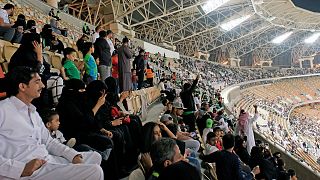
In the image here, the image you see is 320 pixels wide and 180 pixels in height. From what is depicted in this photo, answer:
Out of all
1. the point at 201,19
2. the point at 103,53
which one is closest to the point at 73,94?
the point at 103,53

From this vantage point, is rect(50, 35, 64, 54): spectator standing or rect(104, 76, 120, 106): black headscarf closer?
rect(104, 76, 120, 106): black headscarf

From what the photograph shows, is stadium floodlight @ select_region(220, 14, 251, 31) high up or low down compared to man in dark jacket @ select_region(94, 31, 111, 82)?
up

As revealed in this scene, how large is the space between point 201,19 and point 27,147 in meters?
34.4

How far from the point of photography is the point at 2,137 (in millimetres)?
2510

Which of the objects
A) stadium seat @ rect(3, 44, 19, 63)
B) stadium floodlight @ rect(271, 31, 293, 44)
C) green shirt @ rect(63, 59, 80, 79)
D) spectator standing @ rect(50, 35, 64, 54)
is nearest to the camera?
green shirt @ rect(63, 59, 80, 79)

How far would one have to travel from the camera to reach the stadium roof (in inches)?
1017

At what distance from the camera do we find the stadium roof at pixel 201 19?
A: 25.8 metres

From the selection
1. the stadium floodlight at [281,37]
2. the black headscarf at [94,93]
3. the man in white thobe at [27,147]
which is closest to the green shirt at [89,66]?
the black headscarf at [94,93]

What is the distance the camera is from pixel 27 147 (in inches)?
103

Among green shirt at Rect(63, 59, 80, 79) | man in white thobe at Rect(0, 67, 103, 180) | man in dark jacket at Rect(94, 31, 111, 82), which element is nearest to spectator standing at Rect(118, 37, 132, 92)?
man in dark jacket at Rect(94, 31, 111, 82)

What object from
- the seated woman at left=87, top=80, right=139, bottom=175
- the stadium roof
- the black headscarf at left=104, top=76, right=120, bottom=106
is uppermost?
the stadium roof

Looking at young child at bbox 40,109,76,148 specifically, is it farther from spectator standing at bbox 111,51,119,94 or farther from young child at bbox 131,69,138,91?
young child at bbox 131,69,138,91

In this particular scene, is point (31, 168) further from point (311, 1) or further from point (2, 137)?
point (311, 1)

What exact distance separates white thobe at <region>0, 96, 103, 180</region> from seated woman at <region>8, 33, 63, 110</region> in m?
1.58
